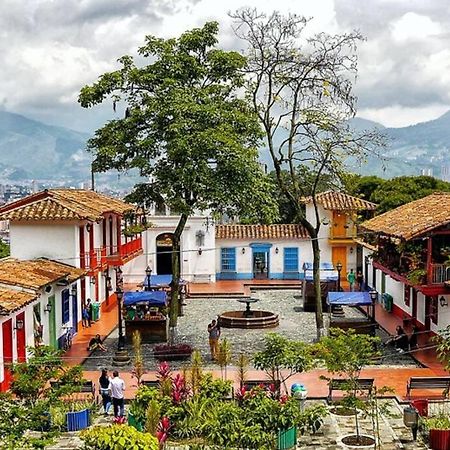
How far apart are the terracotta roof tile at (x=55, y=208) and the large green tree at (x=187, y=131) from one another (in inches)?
93.4

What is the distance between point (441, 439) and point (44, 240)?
1661cm

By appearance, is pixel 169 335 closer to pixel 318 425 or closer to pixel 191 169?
pixel 191 169

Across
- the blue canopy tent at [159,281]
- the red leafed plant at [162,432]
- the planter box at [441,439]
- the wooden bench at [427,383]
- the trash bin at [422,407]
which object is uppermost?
the blue canopy tent at [159,281]

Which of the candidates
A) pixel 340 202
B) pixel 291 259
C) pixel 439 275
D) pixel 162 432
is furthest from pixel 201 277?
pixel 162 432

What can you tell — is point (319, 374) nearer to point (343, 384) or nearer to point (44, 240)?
point (343, 384)

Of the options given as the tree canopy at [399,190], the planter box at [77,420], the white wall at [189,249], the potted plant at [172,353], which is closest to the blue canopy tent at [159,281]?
the white wall at [189,249]

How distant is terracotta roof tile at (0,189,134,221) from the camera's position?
26.8 m

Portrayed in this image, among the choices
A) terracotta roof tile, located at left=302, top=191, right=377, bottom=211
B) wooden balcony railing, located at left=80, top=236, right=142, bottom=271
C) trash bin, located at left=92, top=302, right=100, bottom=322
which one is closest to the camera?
wooden balcony railing, located at left=80, top=236, right=142, bottom=271

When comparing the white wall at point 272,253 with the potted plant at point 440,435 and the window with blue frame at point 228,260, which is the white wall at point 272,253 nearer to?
the window with blue frame at point 228,260

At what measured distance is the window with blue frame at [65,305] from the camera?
26.4 meters

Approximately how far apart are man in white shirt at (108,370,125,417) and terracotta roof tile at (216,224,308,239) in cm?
2572

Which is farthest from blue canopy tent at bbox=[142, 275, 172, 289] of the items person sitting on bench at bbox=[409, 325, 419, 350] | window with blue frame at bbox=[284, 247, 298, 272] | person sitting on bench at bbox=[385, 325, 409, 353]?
person sitting on bench at bbox=[409, 325, 419, 350]

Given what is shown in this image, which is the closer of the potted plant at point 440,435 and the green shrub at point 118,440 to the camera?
the green shrub at point 118,440

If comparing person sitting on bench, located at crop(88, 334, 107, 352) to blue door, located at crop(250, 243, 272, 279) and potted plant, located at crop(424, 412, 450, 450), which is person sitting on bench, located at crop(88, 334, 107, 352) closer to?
potted plant, located at crop(424, 412, 450, 450)
